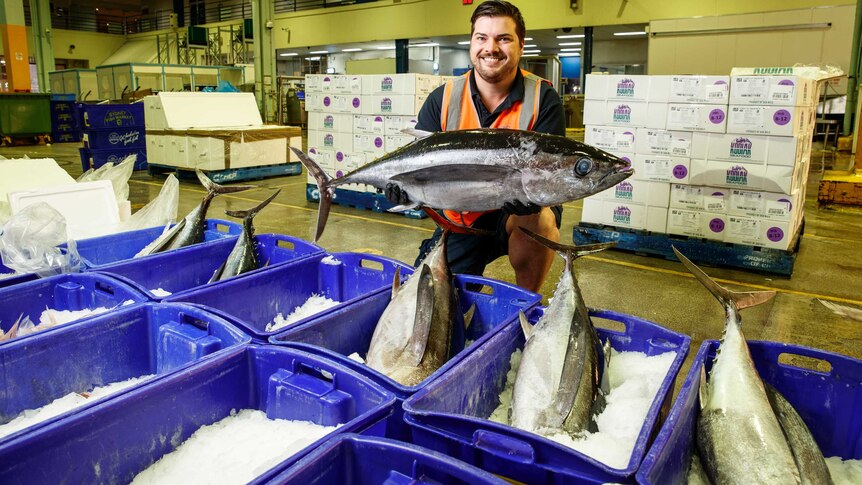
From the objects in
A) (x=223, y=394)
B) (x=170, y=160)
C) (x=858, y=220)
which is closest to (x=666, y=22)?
(x=858, y=220)

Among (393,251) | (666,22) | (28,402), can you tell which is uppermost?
(666,22)

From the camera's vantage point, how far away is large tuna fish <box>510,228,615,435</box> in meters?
1.78

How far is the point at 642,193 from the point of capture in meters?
5.84

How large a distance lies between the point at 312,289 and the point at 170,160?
27.2 feet

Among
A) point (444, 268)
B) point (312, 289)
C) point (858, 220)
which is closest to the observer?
point (444, 268)

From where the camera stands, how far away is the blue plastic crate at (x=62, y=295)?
2.34 m

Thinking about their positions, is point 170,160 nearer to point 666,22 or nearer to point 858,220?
point 858,220

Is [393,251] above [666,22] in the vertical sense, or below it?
below

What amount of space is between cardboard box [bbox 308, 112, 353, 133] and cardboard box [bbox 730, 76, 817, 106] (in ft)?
14.6

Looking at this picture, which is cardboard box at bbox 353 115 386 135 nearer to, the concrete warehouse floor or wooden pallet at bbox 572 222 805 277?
the concrete warehouse floor

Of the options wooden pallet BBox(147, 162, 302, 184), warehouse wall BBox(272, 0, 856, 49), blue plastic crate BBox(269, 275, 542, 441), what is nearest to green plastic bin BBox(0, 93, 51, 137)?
warehouse wall BBox(272, 0, 856, 49)

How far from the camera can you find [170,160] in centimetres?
1023

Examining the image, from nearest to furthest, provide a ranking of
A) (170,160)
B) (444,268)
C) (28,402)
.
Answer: (28,402), (444,268), (170,160)

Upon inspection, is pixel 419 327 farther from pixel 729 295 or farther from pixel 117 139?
pixel 117 139
